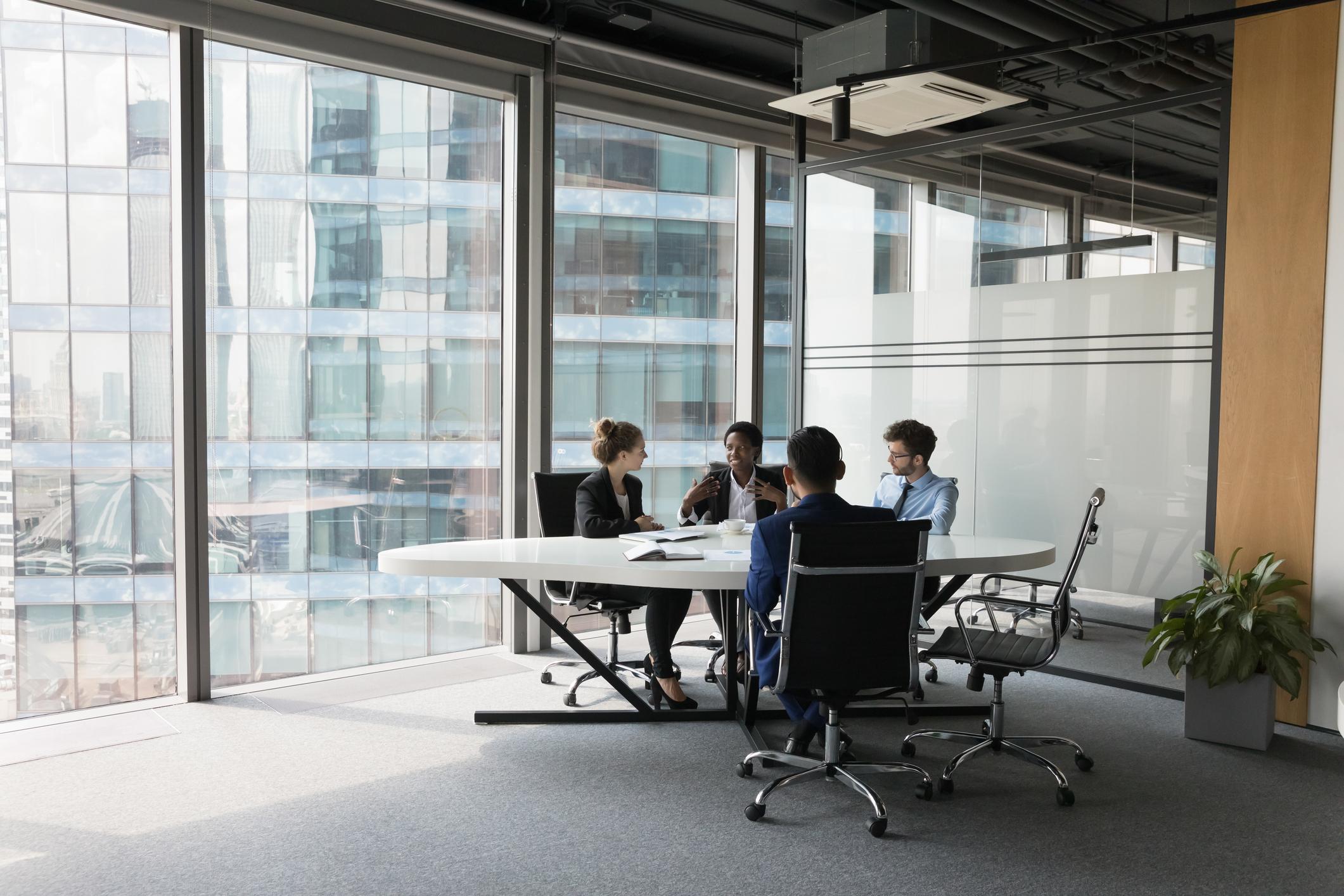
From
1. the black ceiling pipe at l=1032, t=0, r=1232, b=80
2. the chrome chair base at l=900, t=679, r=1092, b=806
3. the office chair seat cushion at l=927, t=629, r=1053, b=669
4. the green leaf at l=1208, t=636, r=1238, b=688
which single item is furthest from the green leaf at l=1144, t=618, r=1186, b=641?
the black ceiling pipe at l=1032, t=0, r=1232, b=80

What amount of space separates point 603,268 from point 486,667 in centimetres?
244

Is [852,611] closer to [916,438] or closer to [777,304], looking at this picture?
[916,438]

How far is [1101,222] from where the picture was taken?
494cm

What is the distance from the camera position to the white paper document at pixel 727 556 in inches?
153

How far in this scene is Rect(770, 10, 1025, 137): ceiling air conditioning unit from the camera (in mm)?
4816

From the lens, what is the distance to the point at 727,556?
396 cm

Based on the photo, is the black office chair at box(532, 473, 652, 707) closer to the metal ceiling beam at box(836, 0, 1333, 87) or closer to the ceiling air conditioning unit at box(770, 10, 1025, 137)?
the ceiling air conditioning unit at box(770, 10, 1025, 137)

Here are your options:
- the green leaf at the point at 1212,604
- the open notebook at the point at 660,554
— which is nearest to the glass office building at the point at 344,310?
the green leaf at the point at 1212,604

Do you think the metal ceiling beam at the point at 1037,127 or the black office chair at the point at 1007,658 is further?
the metal ceiling beam at the point at 1037,127

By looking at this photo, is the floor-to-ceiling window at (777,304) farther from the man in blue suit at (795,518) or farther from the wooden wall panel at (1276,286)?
the man in blue suit at (795,518)

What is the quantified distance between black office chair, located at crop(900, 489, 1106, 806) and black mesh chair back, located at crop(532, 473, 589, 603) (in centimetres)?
194

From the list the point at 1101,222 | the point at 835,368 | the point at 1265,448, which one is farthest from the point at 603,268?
the point at 1265,448

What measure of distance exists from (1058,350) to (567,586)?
9.01 ft

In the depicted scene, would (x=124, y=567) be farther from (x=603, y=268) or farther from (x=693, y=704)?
(x=603, y=268)
